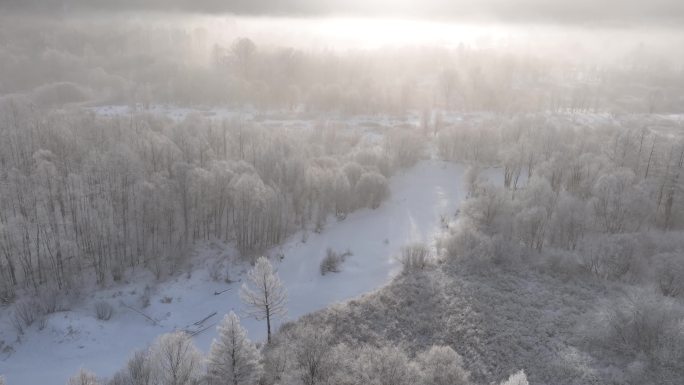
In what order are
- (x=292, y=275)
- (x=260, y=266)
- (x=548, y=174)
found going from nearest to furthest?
Answer: (x=260, y=266), (x=292, y=275), (x=548, y=174)

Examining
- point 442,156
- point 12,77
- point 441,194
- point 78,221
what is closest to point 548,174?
point 441,194

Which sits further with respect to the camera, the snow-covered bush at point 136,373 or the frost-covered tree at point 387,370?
the frost-covered tree at point 387,370

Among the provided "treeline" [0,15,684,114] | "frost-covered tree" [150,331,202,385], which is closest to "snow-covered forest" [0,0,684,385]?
"frost-covered tree" [150,331,202,385]

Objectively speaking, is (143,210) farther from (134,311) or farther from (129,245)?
(134,311)

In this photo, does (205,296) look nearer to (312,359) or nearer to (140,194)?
(140,194)

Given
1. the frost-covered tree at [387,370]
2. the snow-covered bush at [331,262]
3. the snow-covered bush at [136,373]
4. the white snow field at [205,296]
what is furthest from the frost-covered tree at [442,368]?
the snow-covered bush at [136,373]

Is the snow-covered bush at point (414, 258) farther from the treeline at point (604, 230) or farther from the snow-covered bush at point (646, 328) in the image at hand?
the snow-covered bush at point (646, 328)

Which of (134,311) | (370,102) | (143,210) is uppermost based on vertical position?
(370,102)
